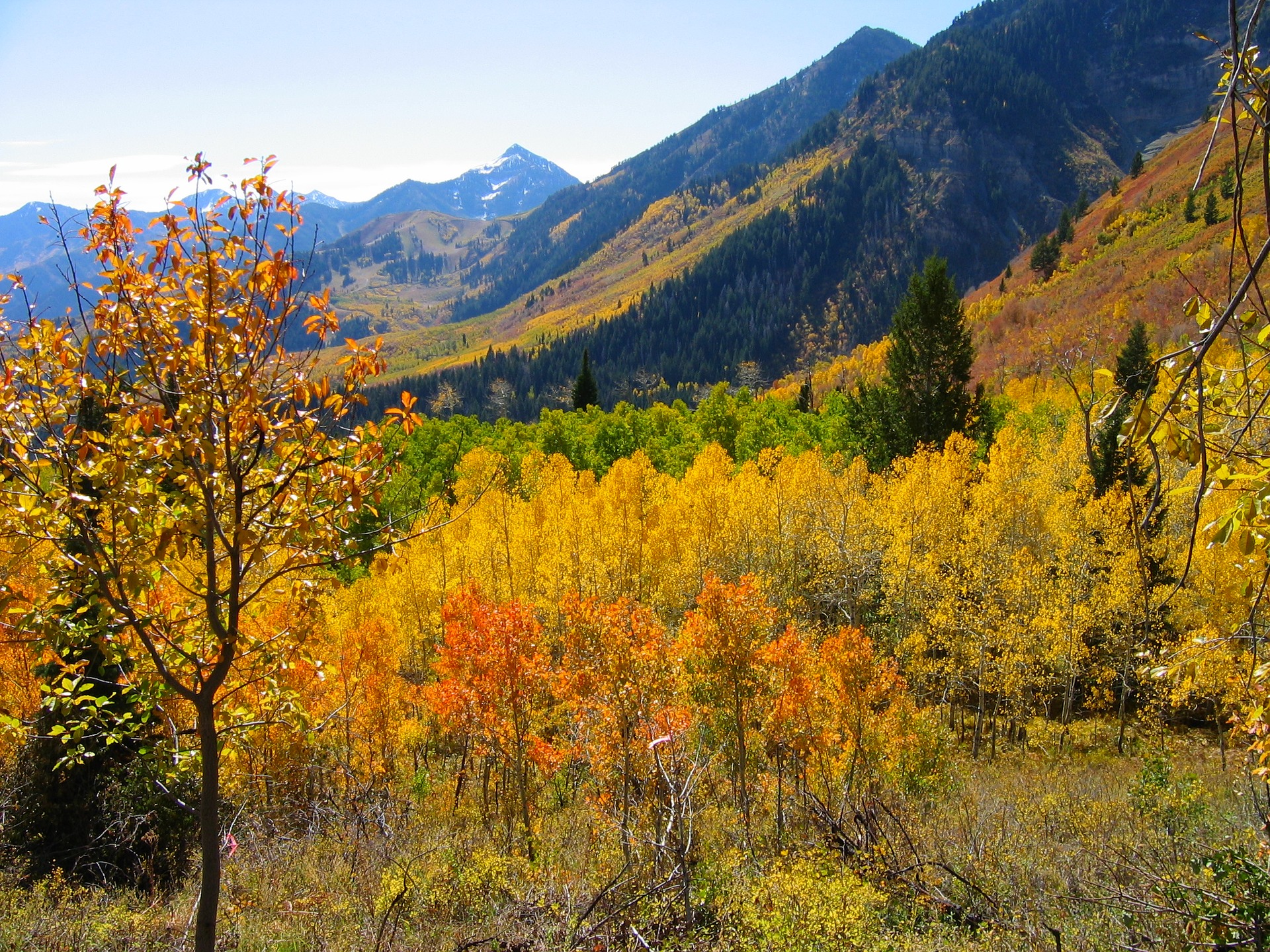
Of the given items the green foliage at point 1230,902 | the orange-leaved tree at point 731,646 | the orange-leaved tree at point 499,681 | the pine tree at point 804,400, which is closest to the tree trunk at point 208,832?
the green foliage at point 1230,902

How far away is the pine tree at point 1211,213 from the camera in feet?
189

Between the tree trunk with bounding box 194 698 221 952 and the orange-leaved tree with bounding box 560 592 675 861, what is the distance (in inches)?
353

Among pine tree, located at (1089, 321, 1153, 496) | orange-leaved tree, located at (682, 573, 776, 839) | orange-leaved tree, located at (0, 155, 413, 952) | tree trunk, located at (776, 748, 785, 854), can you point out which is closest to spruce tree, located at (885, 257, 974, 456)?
pine tree, located at (1089, 321, 1153, 496)

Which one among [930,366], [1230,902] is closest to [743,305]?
[930,366]

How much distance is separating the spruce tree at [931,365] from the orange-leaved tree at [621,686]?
23519 mm

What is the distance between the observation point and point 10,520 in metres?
3.80

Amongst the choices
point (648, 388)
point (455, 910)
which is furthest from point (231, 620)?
point (648, 388)

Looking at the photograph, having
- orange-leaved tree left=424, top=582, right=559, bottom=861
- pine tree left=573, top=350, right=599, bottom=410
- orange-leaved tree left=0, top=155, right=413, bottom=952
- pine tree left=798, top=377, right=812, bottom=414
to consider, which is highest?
orange-leaved tree left=0, top=155, right=413, bottom=952

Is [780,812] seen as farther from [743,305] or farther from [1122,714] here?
[743,305]

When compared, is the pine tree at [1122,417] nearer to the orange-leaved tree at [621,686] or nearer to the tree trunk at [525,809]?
the orange-leaved tree at [621,686]

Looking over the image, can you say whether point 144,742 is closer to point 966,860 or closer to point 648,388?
point 966,860

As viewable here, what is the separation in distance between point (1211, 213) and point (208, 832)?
76.7 m

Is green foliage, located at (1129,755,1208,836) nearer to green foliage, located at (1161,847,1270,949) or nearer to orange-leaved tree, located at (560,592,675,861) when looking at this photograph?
green foliage, located at (1161,847,1270,949)

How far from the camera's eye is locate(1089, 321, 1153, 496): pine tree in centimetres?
241
